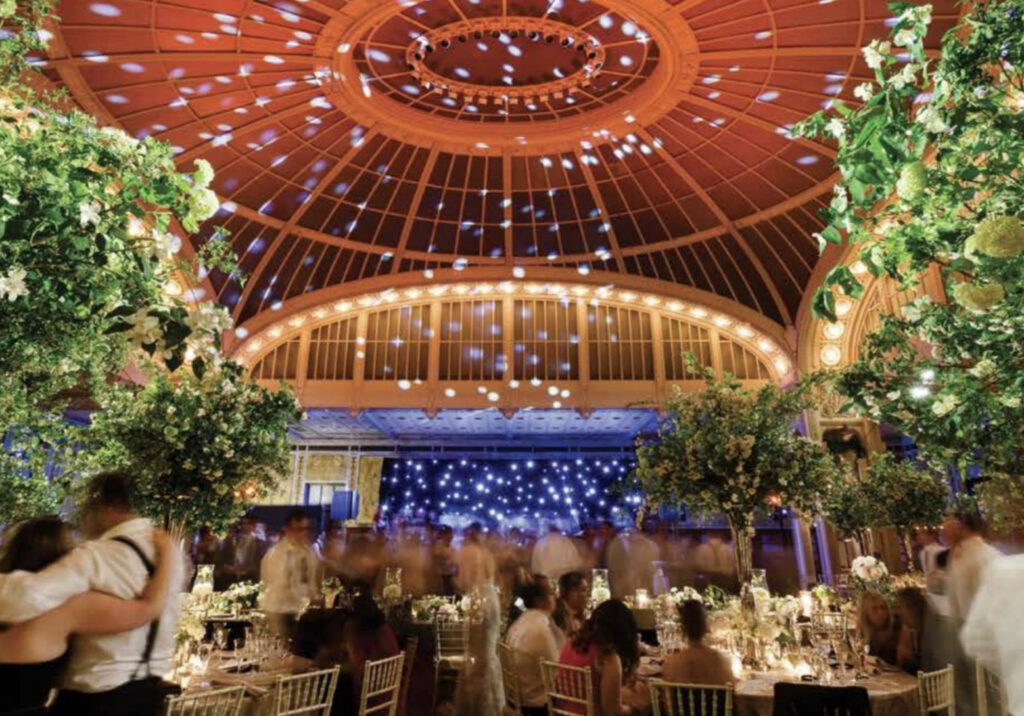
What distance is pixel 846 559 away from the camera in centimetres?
1609

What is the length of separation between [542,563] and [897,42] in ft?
37.4

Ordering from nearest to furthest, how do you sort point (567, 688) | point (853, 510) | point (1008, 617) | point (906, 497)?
point (1008, 617)
point (567, 688)
point (906, 497)
point (853, 510)

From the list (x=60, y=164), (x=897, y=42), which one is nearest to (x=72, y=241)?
(x=60, y=164)

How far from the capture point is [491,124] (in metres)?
13.7

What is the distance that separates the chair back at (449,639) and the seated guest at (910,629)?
4.64m

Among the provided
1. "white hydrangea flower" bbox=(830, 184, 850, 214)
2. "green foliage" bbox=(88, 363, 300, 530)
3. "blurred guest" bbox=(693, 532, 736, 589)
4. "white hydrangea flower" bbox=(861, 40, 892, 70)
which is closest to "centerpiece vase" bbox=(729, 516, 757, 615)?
"green foliage" bbox=(88, 363, 300, 530)

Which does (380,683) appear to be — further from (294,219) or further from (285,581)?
(294,219)

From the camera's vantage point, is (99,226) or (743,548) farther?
(743,548)

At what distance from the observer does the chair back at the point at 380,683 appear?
16.0 ft

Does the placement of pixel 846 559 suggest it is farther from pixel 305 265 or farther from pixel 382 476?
pixel 305 265

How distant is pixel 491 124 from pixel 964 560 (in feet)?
36.5

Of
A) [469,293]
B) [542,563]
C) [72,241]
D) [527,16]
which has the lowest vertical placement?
[542,563]

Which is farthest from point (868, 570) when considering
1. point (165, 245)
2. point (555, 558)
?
point (165, 245)

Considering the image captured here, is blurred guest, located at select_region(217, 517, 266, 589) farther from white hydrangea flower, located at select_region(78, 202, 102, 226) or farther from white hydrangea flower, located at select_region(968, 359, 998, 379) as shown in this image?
white hydrangea flower, located at select_region(968, 359, 998, 379)
